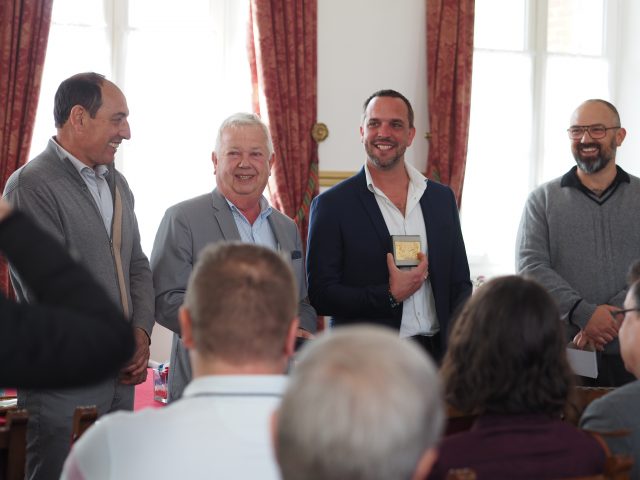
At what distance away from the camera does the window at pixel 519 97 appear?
758 centimetres

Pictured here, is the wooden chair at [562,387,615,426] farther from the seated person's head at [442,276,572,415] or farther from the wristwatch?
the wristwatch

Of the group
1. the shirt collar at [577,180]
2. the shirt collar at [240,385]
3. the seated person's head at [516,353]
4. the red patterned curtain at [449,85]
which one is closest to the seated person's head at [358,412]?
the shirt collar at [240,385]

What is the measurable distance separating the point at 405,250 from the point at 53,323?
279 centimetres

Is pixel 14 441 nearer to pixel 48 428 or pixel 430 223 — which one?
pixel 48 428

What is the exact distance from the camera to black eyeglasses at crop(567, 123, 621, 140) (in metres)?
4.60

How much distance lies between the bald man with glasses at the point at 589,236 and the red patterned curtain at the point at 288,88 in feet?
7.80

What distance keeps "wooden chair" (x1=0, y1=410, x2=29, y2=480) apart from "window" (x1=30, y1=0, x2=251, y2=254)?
447cm

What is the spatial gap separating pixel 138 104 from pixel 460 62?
256 cm

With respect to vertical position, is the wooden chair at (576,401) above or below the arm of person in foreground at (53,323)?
below

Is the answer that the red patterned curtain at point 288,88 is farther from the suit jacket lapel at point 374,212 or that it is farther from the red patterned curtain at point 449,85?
the suit jacket lapel at point 374,212

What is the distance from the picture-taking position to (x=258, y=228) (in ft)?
12.3

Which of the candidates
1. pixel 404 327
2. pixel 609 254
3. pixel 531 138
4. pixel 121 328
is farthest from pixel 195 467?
pixel 531 138

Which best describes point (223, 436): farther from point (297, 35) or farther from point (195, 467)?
point (297, 35)

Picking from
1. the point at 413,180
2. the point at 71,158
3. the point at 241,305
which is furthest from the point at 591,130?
the point at 241,305
